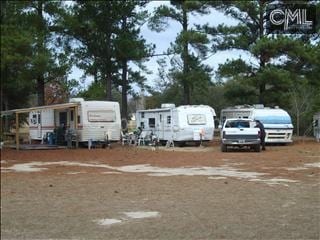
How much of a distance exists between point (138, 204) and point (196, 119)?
22.8 meters

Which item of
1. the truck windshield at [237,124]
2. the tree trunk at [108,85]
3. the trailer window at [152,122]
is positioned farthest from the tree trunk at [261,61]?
the tree trunk at [108,85]

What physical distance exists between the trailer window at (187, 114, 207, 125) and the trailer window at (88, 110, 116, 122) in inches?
176

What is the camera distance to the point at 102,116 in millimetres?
29516

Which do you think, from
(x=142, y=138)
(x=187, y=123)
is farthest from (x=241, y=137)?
(x=142, y=138)

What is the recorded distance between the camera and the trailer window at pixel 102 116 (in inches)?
1147

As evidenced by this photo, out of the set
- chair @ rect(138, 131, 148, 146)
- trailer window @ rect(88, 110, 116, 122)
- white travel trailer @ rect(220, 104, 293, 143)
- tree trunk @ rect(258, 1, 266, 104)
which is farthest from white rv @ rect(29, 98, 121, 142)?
tree trunk @ rect(258, 1, 266, 104)

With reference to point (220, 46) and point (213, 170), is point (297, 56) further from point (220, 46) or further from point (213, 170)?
point (213, 170)

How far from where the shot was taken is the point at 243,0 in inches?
1374

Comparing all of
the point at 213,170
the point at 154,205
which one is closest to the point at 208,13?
the point at 213,170

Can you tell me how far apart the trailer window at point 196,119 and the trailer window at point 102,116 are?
4.46m

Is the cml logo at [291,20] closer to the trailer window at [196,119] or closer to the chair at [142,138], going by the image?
the trailer window at [196,119]

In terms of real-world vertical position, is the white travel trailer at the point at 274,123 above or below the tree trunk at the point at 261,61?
below

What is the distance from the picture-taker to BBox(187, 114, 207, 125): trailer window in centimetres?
3167

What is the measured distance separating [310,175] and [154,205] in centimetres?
696
